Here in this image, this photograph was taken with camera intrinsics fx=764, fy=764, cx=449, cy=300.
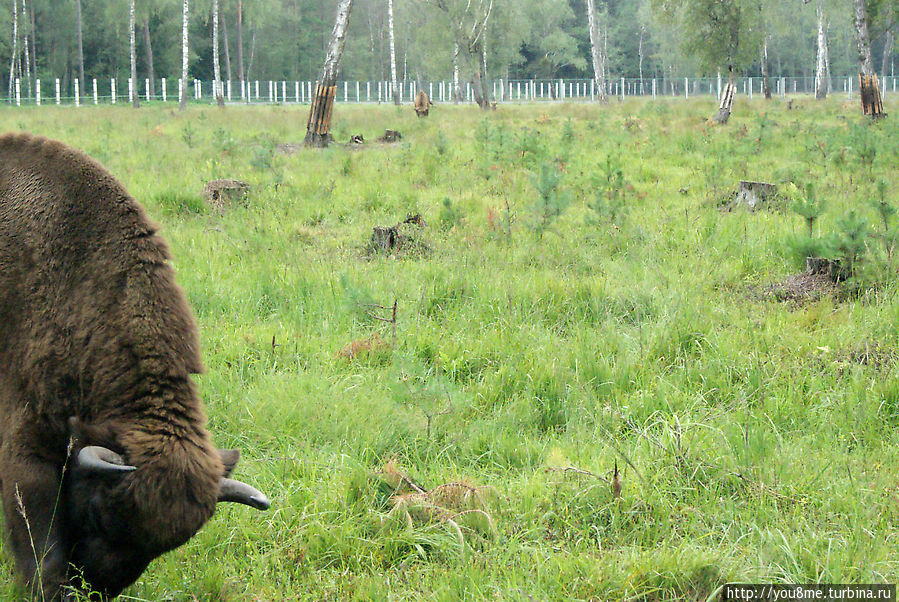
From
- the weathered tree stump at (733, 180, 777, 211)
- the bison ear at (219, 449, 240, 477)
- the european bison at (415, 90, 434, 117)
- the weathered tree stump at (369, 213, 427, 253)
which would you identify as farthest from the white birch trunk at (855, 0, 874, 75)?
the bison ear at (219, 449, 240, 477)

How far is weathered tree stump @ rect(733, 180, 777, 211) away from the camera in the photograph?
9016mm

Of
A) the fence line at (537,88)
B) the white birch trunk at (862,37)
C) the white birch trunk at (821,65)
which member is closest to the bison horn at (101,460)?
the white birch trunk at (862,37)

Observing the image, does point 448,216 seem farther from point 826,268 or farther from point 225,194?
point 826,268

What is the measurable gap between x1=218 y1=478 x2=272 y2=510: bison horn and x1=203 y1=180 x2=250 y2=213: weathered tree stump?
22.4 ft

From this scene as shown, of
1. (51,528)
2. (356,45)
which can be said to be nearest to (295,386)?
(51,528)

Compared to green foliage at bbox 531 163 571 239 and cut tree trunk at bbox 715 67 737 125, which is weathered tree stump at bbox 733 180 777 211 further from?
cut tree trunk at bbox 715 67 737 125

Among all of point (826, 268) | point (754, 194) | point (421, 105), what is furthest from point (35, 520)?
point (421, 105)

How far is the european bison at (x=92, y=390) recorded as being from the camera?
2625mm

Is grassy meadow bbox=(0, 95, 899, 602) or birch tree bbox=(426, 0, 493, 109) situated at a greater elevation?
birch tree bbox=(426, 0, 493, 109)

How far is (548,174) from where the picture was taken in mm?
8008

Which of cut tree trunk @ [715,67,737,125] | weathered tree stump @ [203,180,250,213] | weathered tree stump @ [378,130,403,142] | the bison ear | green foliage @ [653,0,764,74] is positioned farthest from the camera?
green foliage @ [653,0,764,74]

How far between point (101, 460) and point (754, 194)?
833cm

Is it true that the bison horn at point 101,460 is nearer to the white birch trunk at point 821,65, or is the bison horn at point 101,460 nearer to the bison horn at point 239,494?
the bison horn at point 239,494

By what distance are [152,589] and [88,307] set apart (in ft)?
3.77
